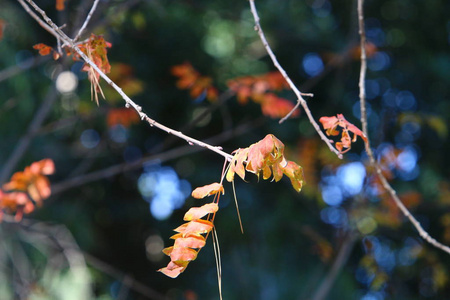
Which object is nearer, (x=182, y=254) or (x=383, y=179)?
(x=182, y=254)

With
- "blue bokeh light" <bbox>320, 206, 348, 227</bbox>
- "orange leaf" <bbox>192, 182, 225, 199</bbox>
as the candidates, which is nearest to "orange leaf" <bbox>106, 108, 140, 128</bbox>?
"blue bokeh light" <bbox>320, 206, 348, 227</bbox>

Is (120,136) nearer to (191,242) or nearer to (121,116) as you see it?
(121,116)

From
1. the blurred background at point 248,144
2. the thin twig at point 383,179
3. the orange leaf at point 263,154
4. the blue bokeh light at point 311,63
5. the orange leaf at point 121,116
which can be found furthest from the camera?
the blue bokeh light at point 311,63

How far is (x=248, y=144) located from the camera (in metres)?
4.02

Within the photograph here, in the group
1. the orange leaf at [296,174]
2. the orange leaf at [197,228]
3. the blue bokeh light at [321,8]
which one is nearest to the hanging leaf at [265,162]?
the orange leaf at [296,174]

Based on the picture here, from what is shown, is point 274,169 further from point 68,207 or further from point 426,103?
point 426,103

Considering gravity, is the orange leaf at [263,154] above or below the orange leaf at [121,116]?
below

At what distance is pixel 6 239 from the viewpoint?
3.17 meters

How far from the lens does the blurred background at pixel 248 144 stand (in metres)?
3.65

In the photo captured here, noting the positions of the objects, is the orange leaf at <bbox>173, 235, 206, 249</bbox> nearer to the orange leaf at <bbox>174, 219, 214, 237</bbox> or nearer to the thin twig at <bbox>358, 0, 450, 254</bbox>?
the orange leaf at <bbox>174, 219, 214, 237</bbox>

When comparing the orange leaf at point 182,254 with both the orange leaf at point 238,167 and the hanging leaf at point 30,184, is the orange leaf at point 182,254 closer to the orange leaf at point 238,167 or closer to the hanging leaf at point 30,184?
the orange leaf at point 238,167

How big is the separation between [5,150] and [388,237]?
10.2ft

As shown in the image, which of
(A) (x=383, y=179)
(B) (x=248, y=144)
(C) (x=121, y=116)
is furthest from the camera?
(B) (x=248, y=144)

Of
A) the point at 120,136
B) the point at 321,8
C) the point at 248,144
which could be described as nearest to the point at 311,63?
the point at 321,8
